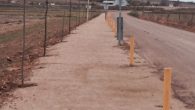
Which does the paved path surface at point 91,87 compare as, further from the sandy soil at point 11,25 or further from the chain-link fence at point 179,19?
the chain-link fence at point 179,19

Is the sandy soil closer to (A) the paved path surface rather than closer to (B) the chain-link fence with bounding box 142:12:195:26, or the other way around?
(B) the chain-link fence with bounding box 142:12:195:26

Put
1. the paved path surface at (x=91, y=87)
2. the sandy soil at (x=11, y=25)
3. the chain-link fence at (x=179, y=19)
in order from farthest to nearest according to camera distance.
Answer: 1. the chain-link fence at (x=179, y=19)
2. the sandy soil at (x=11, y=25)
3. the paved path surface at (x=91, y=87)

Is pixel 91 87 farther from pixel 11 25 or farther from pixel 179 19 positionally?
pixel 179 19

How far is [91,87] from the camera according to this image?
13695mm

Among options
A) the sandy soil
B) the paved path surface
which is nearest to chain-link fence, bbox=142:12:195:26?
the sandy soil

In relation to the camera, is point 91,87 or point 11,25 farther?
point 11,25

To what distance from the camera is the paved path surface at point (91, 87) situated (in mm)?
11391

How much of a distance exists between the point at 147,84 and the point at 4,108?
189 inches

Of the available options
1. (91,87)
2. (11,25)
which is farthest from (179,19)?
(91,87)

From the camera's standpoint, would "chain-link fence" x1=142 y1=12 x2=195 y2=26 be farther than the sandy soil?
Yes

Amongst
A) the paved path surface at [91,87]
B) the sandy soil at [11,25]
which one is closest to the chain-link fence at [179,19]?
the sandy soil at [11,25]

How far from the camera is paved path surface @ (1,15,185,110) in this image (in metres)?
11.4

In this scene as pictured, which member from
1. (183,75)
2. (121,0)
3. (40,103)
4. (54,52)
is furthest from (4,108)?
(121,0)

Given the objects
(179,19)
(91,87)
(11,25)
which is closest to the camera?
(91,87)
